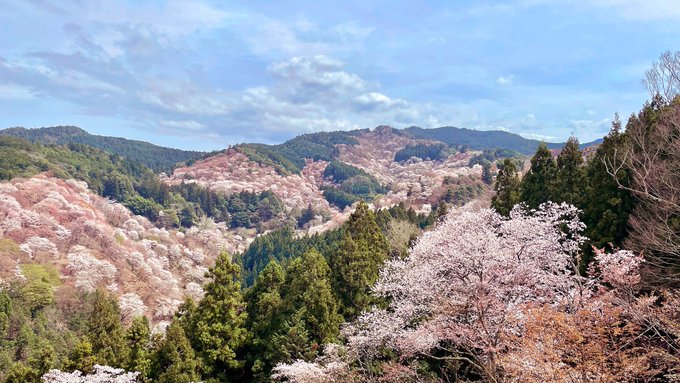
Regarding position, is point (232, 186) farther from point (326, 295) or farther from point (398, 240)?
point (326, 295)

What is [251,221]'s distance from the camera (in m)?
112

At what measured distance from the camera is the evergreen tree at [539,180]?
28031 millimetres

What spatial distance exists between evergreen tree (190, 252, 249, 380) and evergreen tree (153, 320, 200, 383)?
85 cm

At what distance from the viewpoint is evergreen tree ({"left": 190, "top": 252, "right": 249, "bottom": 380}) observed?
66.4 feet

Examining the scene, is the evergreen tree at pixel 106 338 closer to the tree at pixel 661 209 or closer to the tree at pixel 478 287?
the tree at pixel 478 287

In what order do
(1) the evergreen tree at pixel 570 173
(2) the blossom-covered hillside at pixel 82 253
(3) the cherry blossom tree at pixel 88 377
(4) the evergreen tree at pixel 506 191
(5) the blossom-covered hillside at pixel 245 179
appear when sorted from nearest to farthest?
(3) the cherry blossom tree at pixel 88 377 → (1) the evergreen tree at pixel 570 173 → (4) the evergreen tree at pixel 506 191 → (2) the blossom-covered hillside at pixel 82 253 → (5) the blossom-covered hillside at pixel 245 179

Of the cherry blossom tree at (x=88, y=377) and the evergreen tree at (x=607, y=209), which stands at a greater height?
A: the evergreen tree at (x=607, y=209)

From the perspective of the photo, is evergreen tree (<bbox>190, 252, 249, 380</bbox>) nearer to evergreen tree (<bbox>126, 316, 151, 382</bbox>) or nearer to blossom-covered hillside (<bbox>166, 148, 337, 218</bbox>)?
evergreen tree (<bbox>126, 316, 151, 382</bbox>)

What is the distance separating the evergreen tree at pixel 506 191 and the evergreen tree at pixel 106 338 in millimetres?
21904

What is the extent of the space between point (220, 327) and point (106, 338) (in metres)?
4.53

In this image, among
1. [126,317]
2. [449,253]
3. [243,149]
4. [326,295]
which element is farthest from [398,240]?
[243,149]

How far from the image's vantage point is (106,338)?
19.2 m

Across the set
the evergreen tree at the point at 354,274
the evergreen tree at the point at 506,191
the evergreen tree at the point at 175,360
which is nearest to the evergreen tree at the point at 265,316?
the evergreen tree at the point at 175,360

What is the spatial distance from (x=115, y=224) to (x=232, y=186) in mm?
63366
